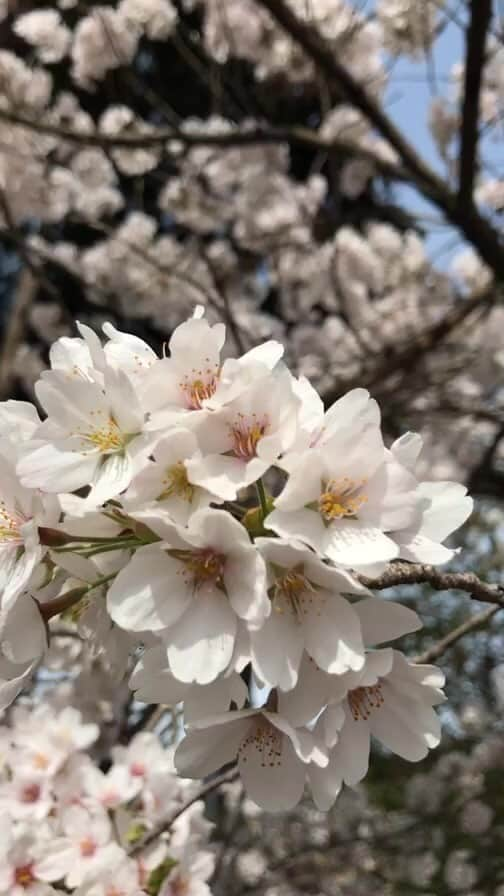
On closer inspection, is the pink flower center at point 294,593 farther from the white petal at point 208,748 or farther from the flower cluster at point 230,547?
the white petal at point 208,748

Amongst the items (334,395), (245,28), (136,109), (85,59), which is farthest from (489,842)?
(136,109)

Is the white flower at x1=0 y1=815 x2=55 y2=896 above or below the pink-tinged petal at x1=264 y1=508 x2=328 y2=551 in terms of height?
below

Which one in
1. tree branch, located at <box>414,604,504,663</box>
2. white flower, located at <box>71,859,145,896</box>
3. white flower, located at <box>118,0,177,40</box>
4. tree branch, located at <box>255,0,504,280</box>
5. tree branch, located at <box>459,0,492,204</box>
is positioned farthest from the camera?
white flower, located at <box>118,0,177,40</box>

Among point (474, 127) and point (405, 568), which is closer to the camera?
→ point (405, 568)

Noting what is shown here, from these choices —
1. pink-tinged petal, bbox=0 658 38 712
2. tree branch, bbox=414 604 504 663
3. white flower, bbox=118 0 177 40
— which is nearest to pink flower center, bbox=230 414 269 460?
pink-tinged petal, bbox=0 658 38 712

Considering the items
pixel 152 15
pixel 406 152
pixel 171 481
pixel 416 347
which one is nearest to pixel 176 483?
pixel 171 481

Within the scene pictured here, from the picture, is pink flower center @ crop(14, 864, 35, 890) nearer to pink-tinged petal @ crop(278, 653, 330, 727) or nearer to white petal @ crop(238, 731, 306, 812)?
white petal @ crop(238, 731, 306, 812)

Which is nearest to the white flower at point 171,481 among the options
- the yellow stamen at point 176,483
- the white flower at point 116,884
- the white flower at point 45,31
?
the yellow stamen at point 176,483

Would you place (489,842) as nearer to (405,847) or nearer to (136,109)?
(405,847)
